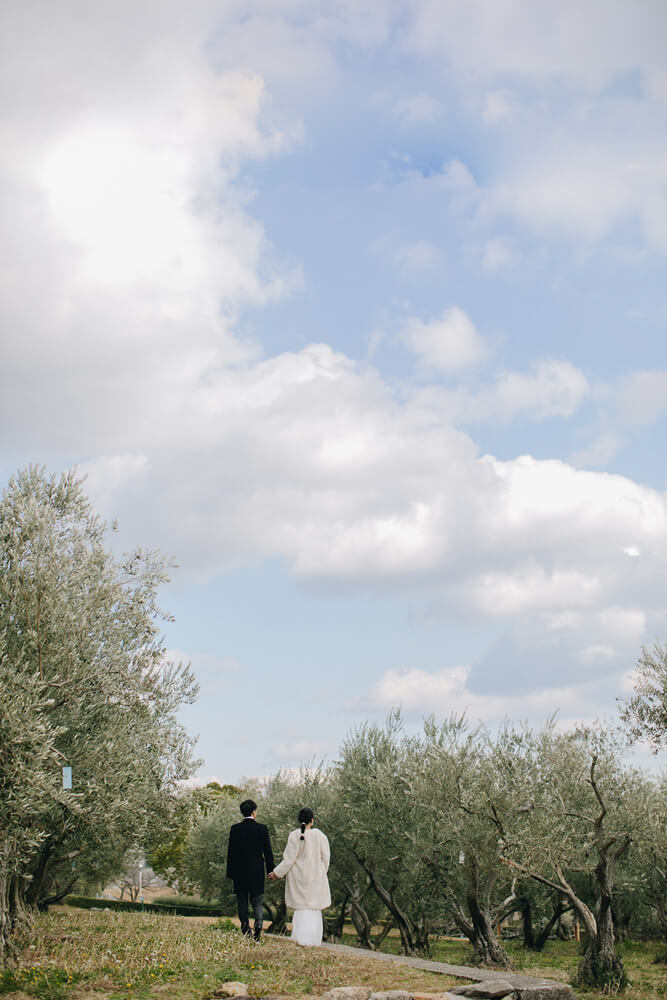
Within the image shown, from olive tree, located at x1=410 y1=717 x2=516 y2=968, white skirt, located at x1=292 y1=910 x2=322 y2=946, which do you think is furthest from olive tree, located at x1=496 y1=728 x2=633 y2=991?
white skirt, located at x1=292 y1=910 x2=322 y2=946

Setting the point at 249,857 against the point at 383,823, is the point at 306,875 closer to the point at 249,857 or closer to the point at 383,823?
the point at 249,857

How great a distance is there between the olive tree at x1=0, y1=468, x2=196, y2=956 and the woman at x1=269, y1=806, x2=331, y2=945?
322 centimetres

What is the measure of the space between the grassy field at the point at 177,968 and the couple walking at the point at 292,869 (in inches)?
19.7

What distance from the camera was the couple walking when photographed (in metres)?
13.8

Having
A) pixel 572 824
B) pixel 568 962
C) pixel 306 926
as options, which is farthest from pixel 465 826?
pixel 568 962

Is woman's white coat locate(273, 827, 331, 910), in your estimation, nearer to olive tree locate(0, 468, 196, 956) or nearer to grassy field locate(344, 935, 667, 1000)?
olive tree locate(0, 468, 196, 956)

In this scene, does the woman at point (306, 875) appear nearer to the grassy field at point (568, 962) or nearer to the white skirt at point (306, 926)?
the white skirt at point (306, 926)

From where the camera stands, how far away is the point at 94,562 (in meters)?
15.5

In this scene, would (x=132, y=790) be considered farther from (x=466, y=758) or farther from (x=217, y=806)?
(x=217, y=806)

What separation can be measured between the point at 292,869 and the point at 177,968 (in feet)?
10.5

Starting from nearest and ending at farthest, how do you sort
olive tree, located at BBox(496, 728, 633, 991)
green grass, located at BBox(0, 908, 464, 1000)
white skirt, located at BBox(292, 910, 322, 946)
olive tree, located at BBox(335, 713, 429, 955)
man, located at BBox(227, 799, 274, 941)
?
green grass, located at BBox(0, 908, 464, 1000), man, located at BBox(227, 799, 274, 941), white skirt, located at BBox(292, 910, 322, 946), olive tree, located at BBox(496, 728, 633, 991), olive tree, located at BBox(335, 713, 429, 955)

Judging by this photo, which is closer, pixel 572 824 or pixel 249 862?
pixel 249 862

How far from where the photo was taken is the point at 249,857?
45.3 feet

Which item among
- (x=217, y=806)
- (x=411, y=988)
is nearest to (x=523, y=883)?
(x=217, y=806)
